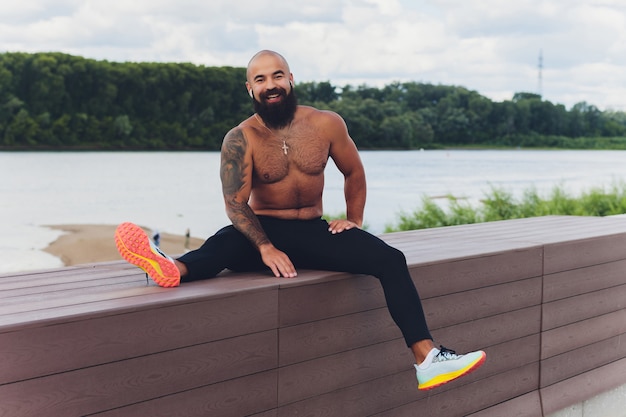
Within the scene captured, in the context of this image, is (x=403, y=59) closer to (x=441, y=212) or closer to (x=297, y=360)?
(x=441, y=212)

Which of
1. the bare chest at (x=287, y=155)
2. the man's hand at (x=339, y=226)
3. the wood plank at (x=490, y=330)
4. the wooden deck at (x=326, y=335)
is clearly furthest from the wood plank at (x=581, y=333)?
the bare chest at (x=287, y=155)

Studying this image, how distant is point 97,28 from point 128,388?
6353 centimetres

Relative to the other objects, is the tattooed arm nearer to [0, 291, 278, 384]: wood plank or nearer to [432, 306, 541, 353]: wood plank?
[0, 291, 278, 384]: wood plank

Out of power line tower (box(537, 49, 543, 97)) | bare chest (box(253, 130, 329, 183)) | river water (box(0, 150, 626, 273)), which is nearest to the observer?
bare chest (box(253, 130, 329, 183))

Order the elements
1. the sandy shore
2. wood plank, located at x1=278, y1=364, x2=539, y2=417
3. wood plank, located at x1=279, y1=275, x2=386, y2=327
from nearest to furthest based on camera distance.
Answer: wood plank, located at x1=279, y1=275, x2=386, y2=327, wood plank, located at x1=278, y1=364, x2=539, y2=417, the sandy shore

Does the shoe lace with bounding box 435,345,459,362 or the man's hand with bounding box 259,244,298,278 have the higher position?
the man's hand with bounding box 259,244,298,278

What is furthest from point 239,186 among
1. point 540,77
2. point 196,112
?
point 196,112

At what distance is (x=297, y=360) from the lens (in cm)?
274

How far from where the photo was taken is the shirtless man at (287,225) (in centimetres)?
273

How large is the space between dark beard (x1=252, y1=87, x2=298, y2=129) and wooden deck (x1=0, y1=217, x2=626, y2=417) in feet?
1.96

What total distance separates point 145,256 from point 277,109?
Result: 0.78 metres

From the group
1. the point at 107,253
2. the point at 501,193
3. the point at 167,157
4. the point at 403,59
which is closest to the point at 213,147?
the point at 167,157

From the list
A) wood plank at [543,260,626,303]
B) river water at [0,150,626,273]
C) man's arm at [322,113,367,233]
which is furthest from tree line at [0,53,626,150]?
man's arm at [322,113,367,233]

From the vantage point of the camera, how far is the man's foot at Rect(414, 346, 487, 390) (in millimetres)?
2721
